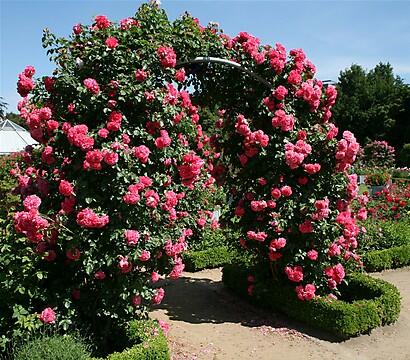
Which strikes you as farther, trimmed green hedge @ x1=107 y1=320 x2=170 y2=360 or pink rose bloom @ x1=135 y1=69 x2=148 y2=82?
pink rose bloom @ x1=135 y1=69 x2=148 y2=82

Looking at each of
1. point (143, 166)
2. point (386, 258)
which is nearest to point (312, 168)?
point (143, 166)

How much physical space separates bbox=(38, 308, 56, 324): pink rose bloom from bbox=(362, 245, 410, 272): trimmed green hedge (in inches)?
236

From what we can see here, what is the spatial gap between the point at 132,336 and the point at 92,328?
17.1 inches

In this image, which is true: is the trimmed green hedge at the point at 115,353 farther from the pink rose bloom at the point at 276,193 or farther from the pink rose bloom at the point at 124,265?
the pink rose bloom at the point at 276,193

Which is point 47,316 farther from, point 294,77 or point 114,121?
point 294,77

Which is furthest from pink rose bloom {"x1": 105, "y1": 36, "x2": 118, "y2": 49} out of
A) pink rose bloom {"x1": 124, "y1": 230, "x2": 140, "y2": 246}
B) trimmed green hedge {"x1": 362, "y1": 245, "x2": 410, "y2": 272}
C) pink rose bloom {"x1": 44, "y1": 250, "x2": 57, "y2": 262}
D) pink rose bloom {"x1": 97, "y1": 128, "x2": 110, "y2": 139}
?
trimmed green hedge {"x1": 362, "y1": 245, "x2": 410, "y2": 272}

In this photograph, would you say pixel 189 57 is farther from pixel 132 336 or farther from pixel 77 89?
pixel 132 336

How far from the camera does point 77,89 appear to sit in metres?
4.25

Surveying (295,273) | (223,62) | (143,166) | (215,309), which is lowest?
(215,309)

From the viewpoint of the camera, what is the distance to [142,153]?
4188 mm

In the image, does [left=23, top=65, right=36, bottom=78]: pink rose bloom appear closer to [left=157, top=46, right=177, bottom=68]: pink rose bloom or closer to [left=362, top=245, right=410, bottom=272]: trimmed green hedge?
[left=157, top=46, right=177, bottom=68]: pink rose bloom

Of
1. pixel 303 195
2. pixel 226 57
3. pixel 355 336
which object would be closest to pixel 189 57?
pixel 226 57

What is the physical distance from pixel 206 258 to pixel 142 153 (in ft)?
15.8

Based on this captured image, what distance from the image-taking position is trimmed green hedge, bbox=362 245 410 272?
8391 mm
